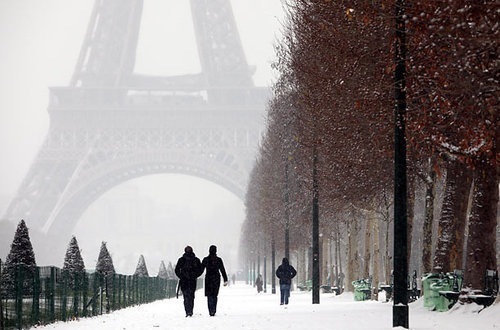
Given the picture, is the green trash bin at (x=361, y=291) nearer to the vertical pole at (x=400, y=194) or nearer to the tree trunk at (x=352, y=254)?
the tree trunk at (x=352, y=254)

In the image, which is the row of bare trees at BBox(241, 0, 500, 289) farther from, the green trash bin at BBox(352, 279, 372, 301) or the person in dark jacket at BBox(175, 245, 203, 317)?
the person in dark jacket at BBox(175, 245, 203, 317)

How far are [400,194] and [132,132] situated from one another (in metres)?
91.2

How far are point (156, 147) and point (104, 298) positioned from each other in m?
74.0

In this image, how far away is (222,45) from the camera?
11500cm

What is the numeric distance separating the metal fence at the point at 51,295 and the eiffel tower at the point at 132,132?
66230mm

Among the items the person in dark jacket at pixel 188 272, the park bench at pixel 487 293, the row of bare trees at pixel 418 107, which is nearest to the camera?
the row of bare trees at pixel 418 107

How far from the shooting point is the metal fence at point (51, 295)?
18594 millimetres

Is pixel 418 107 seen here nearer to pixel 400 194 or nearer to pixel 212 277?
pixel 400 194

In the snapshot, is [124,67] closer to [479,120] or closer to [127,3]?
[127,3]

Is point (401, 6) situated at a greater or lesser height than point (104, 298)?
greater

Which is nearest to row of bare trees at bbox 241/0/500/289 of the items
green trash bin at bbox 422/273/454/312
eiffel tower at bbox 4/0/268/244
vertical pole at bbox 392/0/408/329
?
vertical pole at bbox 392/0/408/329

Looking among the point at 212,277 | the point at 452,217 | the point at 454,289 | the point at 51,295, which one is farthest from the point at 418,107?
the point at 51,295

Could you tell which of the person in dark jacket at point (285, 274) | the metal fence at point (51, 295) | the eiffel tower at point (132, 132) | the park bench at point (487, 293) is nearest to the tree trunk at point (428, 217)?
the person in dark jacket at point (285, 274)

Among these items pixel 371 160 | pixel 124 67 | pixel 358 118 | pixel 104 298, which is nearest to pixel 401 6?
pixel 358 118
